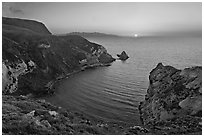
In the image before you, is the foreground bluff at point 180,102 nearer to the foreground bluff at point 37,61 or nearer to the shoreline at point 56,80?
the shoreline at point 56,80

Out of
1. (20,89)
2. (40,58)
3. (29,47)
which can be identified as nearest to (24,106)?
(20,89)

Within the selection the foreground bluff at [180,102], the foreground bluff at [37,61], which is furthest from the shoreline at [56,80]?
the foreground bluff at [180,102]

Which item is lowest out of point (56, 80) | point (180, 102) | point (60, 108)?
point (56, 80)

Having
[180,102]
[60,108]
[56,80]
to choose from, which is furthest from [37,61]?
[180,102]

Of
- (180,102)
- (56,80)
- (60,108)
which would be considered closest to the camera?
(60,108)

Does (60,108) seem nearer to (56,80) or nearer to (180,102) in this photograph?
(180,102)

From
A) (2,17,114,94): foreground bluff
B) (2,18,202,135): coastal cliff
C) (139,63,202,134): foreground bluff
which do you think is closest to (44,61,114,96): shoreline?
(2,18,202,135): coastal cliff

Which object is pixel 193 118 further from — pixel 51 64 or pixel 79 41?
pixel 79 41

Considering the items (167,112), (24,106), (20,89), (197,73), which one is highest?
(197,73)
